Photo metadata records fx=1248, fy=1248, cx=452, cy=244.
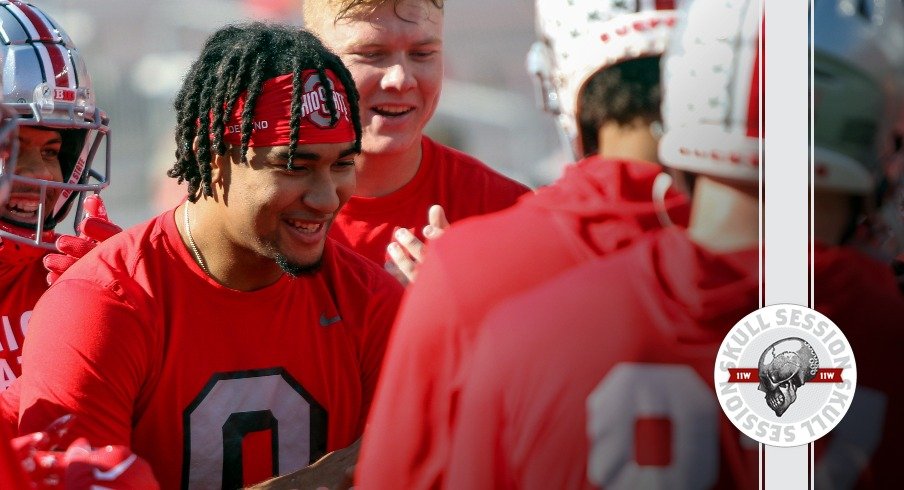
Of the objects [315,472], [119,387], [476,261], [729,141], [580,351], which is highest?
[729,141]

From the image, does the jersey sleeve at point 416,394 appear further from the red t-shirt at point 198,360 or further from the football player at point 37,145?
the football player at point 37,145

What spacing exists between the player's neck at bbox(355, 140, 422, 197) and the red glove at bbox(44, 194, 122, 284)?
70 cm

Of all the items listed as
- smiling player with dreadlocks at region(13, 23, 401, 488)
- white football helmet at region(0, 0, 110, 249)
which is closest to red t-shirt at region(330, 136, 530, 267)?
smiling player with dreadlocks at region(13, 23, 401, 488)

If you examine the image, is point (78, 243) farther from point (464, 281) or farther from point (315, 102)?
point (464, 281)

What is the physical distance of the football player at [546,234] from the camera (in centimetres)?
175

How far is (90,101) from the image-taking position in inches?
149

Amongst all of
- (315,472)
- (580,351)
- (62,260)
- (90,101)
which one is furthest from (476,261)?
(90,101)

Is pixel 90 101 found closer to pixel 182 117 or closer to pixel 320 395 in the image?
pixel 182 117

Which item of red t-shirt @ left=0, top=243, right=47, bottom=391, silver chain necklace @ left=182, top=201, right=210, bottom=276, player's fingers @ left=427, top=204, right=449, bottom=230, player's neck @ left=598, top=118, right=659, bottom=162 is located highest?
player's neck @ left=598, top=118, right=659, bottom=162

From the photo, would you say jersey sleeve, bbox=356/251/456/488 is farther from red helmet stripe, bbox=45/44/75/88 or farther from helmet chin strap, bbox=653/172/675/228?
red helmet stripe, bbox=45/44/75/88

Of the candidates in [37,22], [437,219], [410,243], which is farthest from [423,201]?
[37,22]

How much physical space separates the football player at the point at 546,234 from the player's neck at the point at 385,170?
116 centimetres

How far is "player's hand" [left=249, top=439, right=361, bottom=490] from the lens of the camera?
2.61 m

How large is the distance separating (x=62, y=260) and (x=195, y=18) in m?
0.72
